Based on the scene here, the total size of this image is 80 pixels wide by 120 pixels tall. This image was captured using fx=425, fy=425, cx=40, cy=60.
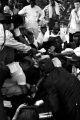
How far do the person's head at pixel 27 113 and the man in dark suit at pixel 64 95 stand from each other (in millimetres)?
442

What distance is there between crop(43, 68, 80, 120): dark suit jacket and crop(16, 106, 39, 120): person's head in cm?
44

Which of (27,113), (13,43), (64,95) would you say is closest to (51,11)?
(13,43)

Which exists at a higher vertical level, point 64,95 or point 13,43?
point 13,43

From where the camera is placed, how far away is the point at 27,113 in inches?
206

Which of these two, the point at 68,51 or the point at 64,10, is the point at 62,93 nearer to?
the point at 68,51

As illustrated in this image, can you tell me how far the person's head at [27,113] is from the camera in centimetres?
519

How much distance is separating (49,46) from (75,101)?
3182 millimetres

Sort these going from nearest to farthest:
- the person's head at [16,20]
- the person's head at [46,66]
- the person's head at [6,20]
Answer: the person's head at [46,66] < the person's head at [6,20] < the person's head at [16,20]

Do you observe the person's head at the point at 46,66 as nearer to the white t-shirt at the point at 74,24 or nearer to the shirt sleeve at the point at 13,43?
the shirt sleeve at the point at 13,43

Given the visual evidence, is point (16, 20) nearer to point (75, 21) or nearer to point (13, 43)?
point (13, 43)

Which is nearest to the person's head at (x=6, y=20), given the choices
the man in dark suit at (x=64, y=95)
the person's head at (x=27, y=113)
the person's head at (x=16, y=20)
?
the person's head at (x=16, y=20)

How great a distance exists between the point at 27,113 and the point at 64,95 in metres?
0.69

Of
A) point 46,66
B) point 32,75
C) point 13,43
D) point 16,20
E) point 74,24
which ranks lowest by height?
point 74,24

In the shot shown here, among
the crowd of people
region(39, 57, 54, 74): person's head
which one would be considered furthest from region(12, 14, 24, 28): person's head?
region(39, 57, 54, 74): person's head
